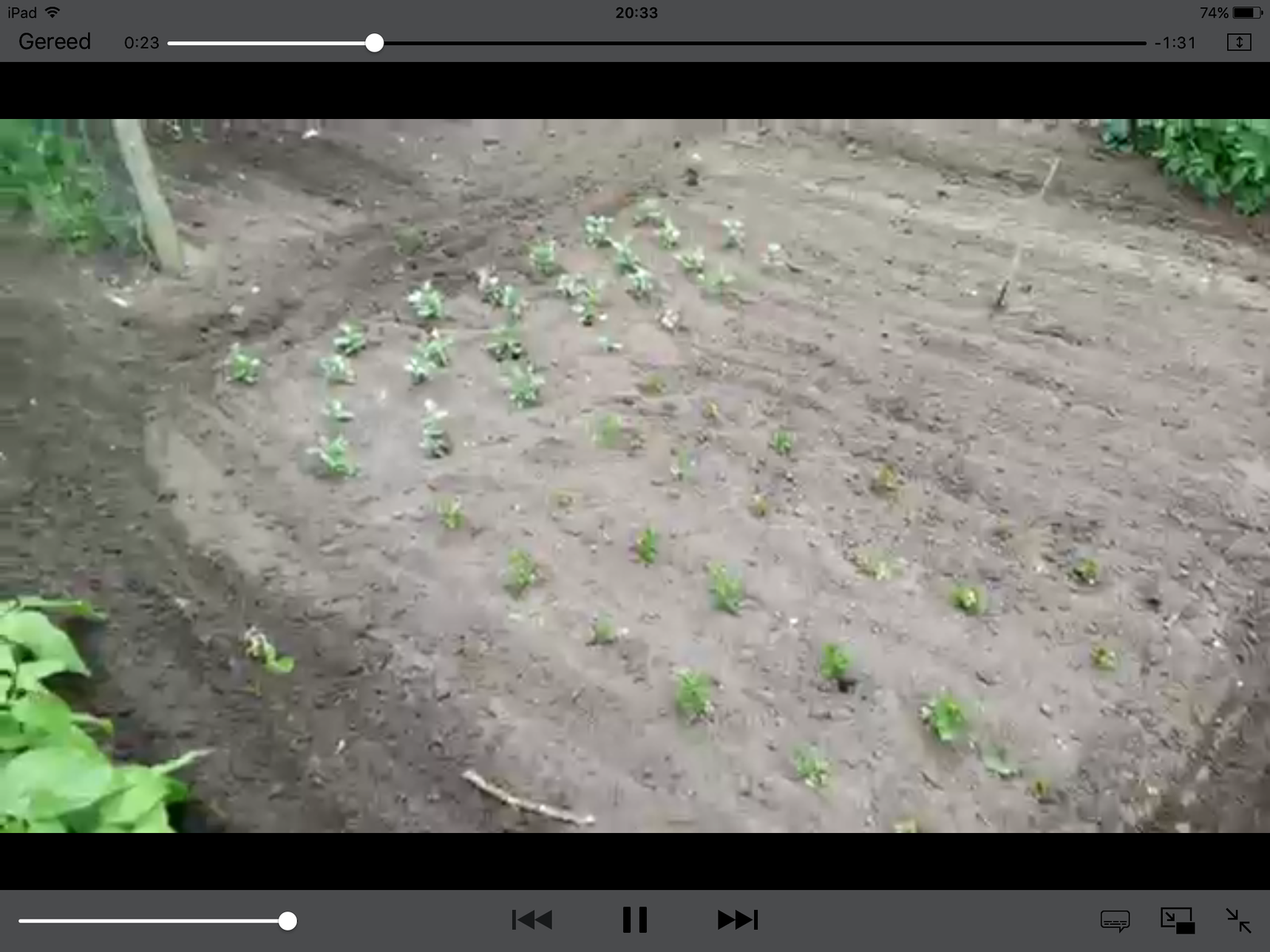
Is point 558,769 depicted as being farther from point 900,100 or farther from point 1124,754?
point 900,100

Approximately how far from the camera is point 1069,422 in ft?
13.9

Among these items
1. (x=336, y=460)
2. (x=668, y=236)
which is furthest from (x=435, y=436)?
(x=668, y=236)

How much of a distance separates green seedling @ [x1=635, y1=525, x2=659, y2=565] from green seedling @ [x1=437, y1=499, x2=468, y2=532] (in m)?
0.53

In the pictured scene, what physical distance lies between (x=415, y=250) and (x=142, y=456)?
1377 mm

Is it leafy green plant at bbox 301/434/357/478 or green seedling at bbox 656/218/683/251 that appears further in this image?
green seedling at bbox 656/218/683/251

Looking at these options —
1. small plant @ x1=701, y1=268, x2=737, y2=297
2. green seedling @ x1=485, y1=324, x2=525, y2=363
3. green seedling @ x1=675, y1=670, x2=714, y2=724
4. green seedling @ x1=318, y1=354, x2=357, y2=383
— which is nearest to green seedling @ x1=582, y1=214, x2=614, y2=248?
small plant @ x1=701, y1=268, x2=737, y2=297

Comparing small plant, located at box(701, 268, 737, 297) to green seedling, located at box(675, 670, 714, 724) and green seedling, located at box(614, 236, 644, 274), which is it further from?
green seedling, located at box(675, 670, 714, 724)

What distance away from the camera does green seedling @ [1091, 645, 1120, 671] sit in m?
3.52

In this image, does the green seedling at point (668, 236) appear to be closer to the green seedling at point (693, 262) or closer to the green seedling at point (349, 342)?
the green seedling at point (693, 262)

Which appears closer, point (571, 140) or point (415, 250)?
point (415, 250)

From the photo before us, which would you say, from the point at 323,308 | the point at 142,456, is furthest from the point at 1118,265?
the point at 142,456

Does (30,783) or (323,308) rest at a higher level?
(323,308)

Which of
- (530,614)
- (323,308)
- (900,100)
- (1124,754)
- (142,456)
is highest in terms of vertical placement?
(900,100)

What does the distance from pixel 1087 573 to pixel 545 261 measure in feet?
7.40
